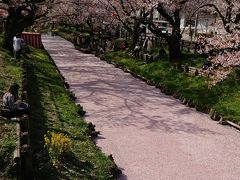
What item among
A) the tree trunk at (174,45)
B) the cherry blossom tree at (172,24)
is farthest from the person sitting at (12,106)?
the tree trunk at (174,45)

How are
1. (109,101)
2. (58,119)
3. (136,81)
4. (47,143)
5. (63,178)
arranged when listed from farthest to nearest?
(136,81) < (109,101) < (58,119) < (47,143) < (63,178)

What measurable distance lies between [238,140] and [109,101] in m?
7.81

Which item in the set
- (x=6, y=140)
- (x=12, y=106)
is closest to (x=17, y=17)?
(x=12, y=106)

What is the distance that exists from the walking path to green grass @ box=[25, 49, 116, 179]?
2.59 ft

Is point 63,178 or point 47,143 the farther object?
point 47,143

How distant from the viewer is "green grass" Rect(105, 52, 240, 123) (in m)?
21.1

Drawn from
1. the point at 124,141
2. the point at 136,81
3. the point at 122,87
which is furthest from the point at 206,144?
the point at 136,81

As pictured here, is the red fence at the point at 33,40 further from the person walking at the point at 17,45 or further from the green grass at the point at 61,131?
the green grass at the point at 61,131

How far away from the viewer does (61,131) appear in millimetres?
15188

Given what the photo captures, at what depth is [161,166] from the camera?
13484 millimetres

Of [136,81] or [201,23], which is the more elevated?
[201,23]

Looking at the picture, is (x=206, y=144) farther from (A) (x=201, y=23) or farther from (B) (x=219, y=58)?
(A) (x=201, y=23)

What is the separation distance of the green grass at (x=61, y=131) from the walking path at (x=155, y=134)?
79 centimetres

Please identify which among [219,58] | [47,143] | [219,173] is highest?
[219,58]
